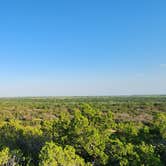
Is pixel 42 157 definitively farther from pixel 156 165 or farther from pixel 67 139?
pixel 156 165

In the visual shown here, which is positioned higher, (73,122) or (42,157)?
(73,122)

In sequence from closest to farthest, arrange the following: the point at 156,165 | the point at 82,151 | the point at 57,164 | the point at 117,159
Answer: the point at 57,164 < the point at 156,165 < the point at 117,159 < the point at 82,151

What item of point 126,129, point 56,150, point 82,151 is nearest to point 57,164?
point 56,150

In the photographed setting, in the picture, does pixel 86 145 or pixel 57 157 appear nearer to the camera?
pixel 57 157

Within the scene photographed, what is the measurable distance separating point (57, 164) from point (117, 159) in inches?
123

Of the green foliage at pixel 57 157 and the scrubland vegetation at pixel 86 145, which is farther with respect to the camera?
the scrubland vegetation at pixel 86 145

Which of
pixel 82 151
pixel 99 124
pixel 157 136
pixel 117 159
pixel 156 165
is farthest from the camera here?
pixel 157 136

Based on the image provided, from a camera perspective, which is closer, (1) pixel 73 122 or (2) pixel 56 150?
(2) pixel 56 150

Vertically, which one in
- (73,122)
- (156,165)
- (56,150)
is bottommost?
(156,165)

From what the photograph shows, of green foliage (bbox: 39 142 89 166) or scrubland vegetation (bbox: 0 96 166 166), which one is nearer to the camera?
green foliage (bbox: 39 142 89 166)

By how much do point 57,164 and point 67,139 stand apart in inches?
120

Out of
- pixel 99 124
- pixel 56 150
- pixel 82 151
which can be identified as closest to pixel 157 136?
pixel 99 124

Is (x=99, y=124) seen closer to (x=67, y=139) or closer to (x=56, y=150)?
(x=67, y=139)

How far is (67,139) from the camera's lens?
46.0 ft
